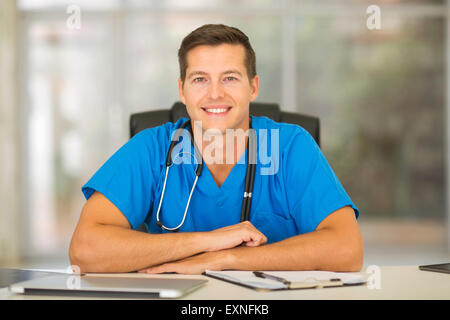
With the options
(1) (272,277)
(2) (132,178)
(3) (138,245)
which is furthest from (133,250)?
(1) (272,277)

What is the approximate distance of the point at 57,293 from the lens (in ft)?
2.69

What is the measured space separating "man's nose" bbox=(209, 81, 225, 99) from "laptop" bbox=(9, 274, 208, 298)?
74cm

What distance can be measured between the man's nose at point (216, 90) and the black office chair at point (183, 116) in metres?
0.24

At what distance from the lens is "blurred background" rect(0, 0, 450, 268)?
458 cm

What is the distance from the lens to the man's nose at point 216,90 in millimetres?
1529

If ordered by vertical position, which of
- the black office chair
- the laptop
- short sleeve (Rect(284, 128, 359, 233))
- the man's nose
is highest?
the man's nose

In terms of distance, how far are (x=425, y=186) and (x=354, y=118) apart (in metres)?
0.89

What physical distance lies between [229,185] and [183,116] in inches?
14.4

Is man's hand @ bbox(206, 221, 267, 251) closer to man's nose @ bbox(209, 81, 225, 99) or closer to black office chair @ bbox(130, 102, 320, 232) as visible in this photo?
man's nose @ bbox(209, 81, 225, 99)

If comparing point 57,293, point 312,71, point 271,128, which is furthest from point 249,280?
point 312,71

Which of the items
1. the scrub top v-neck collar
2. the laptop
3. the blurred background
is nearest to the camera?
the laptop

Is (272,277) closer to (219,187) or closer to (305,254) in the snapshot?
(305,254)

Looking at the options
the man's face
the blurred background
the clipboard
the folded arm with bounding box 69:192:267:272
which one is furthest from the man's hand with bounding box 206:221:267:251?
the blurred background
